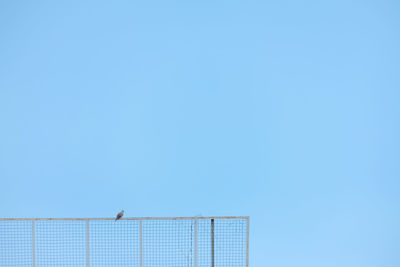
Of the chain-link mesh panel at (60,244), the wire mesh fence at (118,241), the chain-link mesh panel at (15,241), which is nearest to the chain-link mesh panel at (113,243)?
the wire mesh fence at (118,241)

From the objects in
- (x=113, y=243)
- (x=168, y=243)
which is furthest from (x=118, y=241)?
(x=168, y=243)

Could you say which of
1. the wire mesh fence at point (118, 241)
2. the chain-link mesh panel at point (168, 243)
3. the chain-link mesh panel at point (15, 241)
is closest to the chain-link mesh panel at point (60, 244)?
the wire mesh fence at point (118, 241)

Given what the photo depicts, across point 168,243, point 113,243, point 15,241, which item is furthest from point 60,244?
point 168,243

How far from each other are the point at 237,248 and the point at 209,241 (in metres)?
0.57

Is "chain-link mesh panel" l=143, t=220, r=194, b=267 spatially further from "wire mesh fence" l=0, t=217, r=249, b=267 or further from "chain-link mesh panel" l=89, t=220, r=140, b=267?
"chain-link mesh panel" l=89, t=220, r=140, b=267

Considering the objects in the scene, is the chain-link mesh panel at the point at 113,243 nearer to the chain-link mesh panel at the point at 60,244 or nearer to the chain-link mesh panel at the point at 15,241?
the chain-link mesh panel at the point at 60,244

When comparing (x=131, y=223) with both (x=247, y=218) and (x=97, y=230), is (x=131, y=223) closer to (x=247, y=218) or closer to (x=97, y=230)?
(x=97, y=230)

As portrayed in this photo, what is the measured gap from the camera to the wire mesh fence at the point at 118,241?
7.88 meters

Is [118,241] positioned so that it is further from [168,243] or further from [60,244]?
[60,244]

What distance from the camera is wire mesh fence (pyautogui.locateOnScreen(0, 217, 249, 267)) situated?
7.88 meters

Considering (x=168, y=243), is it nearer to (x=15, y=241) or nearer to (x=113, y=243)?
(x=113, y=243)

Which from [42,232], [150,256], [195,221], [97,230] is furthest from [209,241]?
[42,232]

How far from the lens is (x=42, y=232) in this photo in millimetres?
7891

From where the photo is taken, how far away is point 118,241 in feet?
26.0
